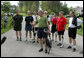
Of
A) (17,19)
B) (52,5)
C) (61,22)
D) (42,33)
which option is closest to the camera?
(42,33)

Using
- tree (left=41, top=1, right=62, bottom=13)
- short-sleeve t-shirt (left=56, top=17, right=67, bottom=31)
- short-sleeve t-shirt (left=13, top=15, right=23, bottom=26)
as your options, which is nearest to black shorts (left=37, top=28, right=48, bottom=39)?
short-sleeve t-shirt (left=56, top=17, right=67, bottom=31)

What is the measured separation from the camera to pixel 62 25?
10180mm

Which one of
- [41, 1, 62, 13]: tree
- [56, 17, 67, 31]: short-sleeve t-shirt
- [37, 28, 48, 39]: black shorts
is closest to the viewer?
[37, 28, 48, 39]: black shorts

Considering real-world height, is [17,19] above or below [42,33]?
above

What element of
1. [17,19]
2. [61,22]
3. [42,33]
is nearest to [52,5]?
[17,19]

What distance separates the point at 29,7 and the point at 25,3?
6.69 m

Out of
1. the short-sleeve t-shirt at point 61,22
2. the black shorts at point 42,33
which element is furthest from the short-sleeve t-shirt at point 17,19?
the black shorts at point 42,33

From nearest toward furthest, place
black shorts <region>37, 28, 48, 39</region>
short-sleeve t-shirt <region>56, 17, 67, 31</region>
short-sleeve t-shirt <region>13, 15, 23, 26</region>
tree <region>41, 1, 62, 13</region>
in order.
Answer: black shorts <region>37, 28, 48, 39</region>
short-sleeve t-shirt <region>56, 17, 67, 31</region>
short-sleeve t-shirt <region>13, 15, 23, 26</region>
tree <region>41, 1, 62, 13</region>

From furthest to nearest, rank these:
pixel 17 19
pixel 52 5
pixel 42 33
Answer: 1. pixel 52 5
2. pixel 17 19
3. pixel 42 33

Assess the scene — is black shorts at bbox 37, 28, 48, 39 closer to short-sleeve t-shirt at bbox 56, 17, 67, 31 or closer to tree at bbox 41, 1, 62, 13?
short-sleeve t-shirt at bbox 56, 17, 67, 31

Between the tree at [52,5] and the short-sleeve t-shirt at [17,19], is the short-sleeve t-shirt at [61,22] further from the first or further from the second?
the tree at [52,5]

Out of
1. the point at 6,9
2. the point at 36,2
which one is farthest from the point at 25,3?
the point at 6,9

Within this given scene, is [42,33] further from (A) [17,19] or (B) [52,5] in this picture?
(B) [52,5]

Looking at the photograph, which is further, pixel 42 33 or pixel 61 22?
pixel 61 22
